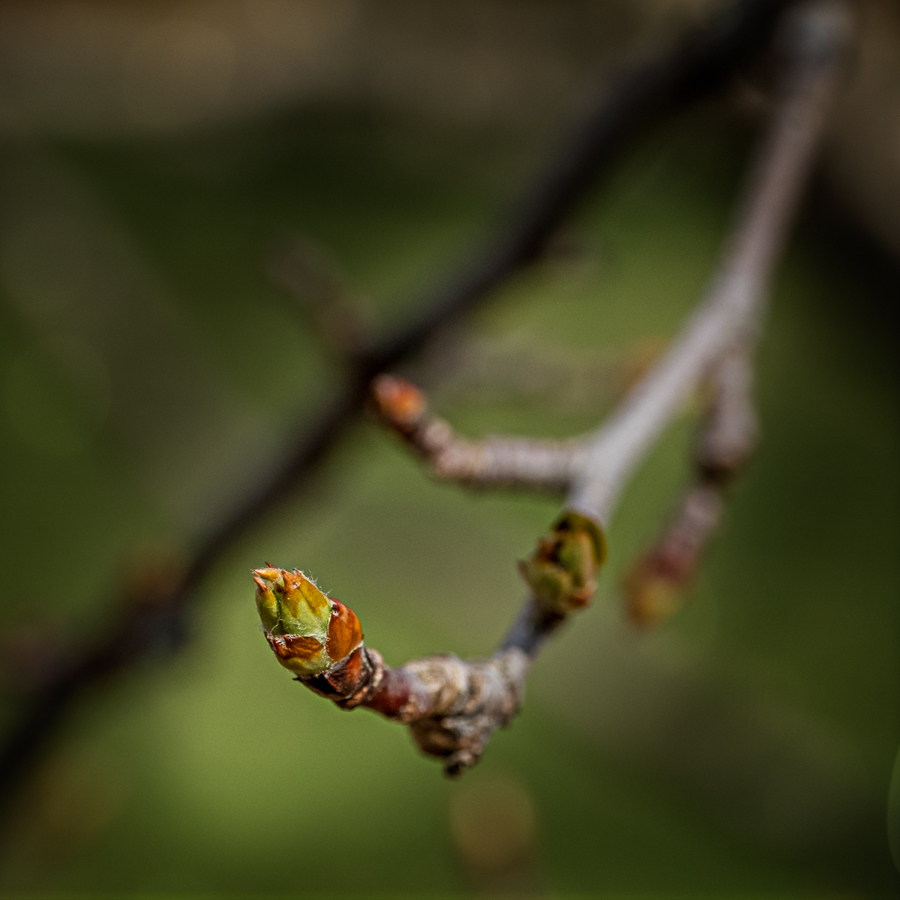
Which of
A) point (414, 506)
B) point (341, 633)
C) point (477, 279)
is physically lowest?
point (341, 633)

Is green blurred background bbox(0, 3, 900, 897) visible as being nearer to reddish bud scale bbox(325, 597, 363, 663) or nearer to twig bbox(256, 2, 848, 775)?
twig bbox(256, 2, 848, 775)

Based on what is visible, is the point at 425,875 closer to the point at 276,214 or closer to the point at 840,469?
the point at 840,469

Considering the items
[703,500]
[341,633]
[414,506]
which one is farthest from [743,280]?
[414,506]

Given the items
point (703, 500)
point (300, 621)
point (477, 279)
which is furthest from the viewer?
point (477, 279)

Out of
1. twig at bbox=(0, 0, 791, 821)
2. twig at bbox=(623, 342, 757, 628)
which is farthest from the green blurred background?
twig at bbox=(623, 342, 757, 628)

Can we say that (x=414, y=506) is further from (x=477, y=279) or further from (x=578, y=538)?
(x=578, y=538)
